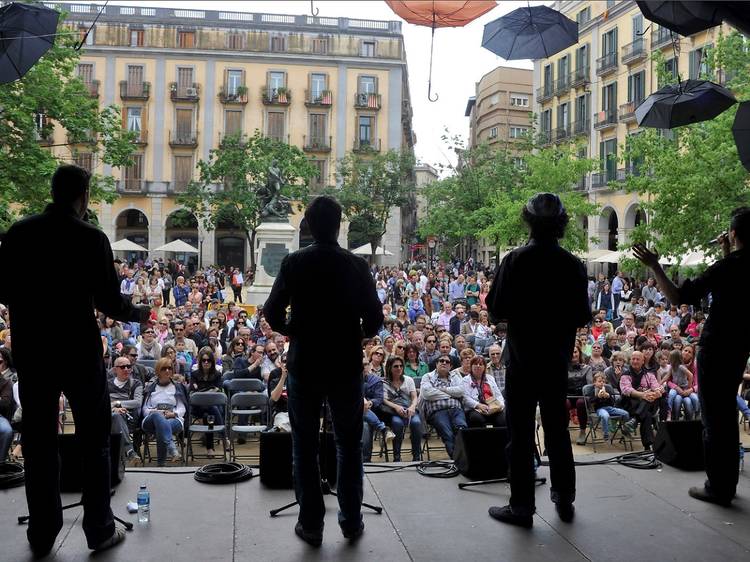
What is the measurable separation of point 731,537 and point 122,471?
3.69 m

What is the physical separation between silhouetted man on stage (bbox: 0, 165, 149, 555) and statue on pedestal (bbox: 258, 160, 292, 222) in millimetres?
18696

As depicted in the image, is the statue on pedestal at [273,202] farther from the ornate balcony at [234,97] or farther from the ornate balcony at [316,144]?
the ornate balcony at [234,97]

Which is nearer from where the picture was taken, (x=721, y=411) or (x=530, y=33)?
(x=721, y=411)

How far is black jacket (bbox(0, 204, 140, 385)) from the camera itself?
3.55m

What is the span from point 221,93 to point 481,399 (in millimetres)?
42909

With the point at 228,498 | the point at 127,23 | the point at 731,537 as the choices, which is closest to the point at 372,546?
the point at 228,498

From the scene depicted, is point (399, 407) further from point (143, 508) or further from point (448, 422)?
point (143, 508)

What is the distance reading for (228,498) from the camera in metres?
4.66

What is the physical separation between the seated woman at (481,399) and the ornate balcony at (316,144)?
133ft

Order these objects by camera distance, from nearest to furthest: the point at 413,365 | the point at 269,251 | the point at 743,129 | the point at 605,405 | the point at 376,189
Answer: the point at 743,129
the point at 605,405
the point at 413,365
the point at 269,251
the point at 376,189

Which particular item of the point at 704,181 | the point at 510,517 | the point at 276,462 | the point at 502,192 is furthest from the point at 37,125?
the point at 510,517

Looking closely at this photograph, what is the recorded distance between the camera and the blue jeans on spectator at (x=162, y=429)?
26.1ft

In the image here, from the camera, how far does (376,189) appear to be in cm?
4541

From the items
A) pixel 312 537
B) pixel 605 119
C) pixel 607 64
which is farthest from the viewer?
pixel 605 119
